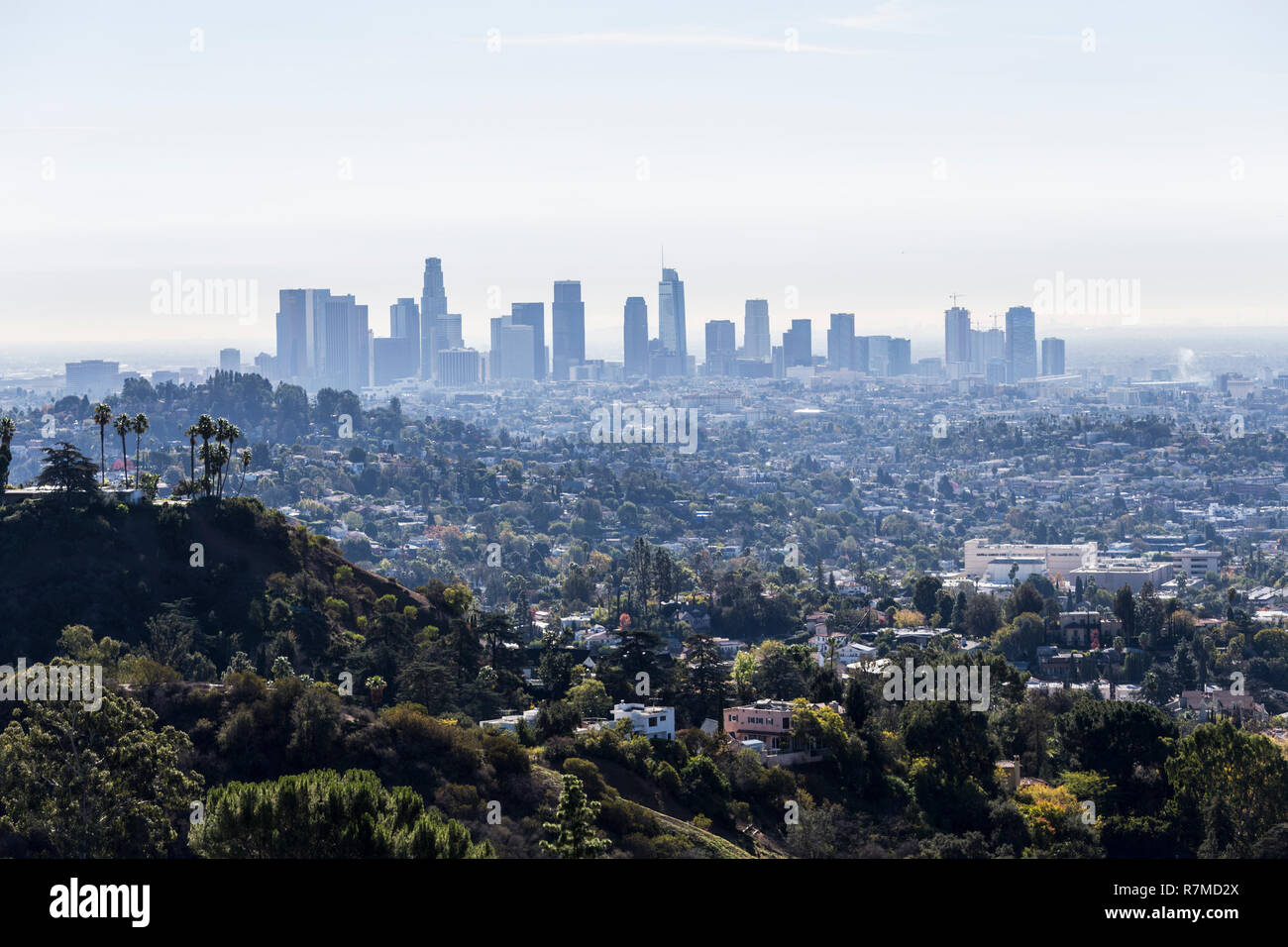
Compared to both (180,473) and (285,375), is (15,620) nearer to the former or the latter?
(180,473)

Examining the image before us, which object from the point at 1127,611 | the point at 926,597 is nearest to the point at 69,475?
the point at 1127,611

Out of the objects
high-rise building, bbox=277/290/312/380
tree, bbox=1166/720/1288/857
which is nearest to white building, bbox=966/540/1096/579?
tree, bbox=1166/720/1288/857

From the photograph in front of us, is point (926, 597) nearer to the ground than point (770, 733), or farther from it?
nearer to the ground

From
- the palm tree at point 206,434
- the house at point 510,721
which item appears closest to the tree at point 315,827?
the house at point 510,721

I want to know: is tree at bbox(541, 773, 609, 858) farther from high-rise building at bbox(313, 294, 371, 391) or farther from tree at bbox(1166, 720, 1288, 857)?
high-rise building at bbox(313, 294, 371, 391)

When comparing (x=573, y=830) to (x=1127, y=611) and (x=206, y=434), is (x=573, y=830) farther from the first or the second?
(x=1127, y=611)
